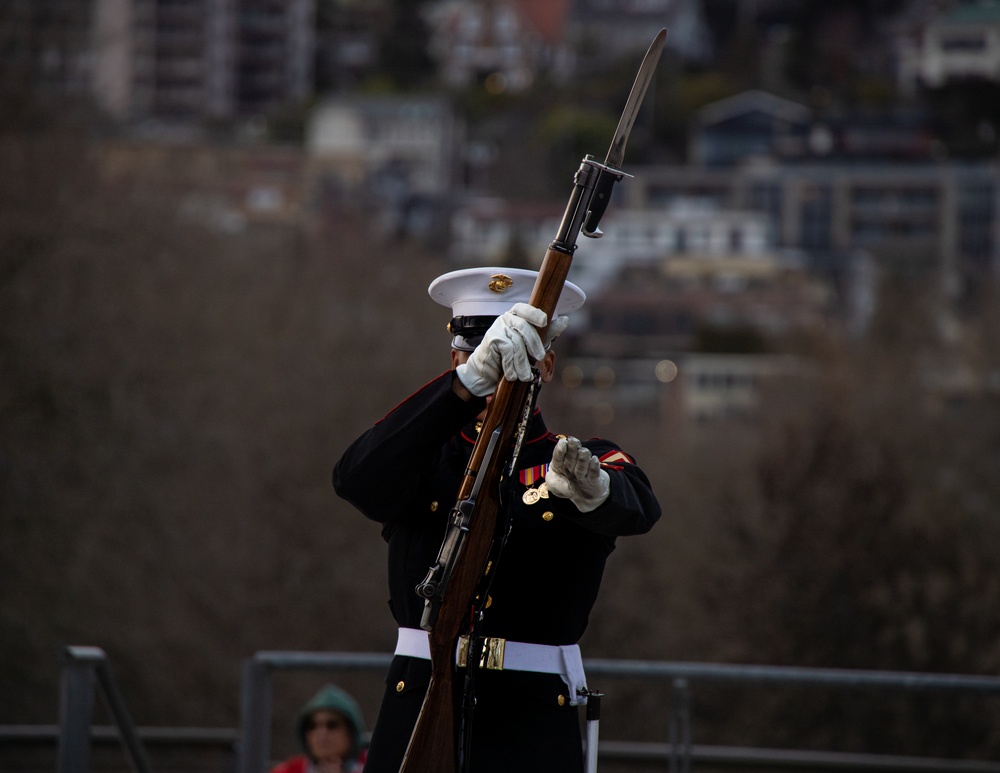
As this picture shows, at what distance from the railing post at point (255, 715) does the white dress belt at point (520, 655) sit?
173cm

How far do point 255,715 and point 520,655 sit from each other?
6.48 feet

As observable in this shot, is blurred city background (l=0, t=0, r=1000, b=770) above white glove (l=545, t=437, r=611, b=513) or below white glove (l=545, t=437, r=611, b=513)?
below

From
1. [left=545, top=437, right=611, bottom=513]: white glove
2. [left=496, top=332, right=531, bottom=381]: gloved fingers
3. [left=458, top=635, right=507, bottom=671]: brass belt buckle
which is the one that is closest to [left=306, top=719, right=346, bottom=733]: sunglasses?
[left=458, top=635, right=507, bottom=671]: brass belt buckle

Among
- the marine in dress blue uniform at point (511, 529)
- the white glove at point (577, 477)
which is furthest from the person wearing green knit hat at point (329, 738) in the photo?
the white glove at point (577, 477)

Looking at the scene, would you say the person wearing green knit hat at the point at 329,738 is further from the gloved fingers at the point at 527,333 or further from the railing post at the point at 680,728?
the gloved fingers at the point at 527,333

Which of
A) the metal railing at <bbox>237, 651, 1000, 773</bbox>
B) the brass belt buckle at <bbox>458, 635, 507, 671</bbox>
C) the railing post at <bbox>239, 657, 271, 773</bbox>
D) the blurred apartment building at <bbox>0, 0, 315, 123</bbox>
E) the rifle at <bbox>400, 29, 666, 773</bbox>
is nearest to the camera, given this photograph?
the rifle at <bbox>400, 29, 666, 773</bbox>

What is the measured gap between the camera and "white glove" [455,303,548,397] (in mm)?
3195

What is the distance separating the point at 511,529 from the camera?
3.42 m

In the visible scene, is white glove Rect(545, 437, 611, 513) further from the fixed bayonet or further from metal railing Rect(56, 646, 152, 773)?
metal railing Rect(56, 646, 152, 773)

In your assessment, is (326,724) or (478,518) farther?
(326,724)

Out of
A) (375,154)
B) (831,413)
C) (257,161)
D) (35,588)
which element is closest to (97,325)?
(35,588)

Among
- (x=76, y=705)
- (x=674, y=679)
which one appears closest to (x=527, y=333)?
(x=674, y=679)

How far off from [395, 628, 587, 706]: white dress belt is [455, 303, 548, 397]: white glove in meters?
0.52

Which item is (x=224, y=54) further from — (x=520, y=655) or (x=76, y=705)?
(x=520, y=655)
